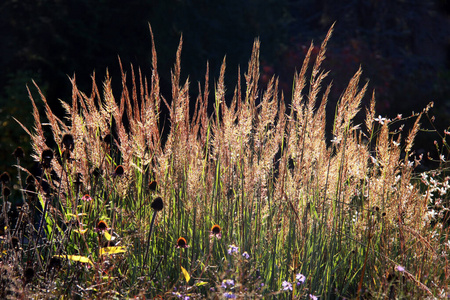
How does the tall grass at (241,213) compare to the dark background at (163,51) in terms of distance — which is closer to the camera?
the tall grass at (241,213)

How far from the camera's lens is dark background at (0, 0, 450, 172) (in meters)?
8.34

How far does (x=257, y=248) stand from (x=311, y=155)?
0.63m

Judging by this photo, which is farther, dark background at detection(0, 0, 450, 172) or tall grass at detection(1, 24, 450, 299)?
dark background at detection(0, 0, 450, 172)

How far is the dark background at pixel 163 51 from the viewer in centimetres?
834

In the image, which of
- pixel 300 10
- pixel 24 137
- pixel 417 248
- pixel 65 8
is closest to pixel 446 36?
pixel 300 10

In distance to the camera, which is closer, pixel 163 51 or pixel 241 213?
pixel 241 213

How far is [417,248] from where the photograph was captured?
3.27 meters

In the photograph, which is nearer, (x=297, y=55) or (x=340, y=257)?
(x=340, y=257)

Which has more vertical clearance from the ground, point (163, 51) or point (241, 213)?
point (163, 51)

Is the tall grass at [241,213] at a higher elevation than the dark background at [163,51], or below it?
below

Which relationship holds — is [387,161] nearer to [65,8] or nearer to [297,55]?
[65,8]

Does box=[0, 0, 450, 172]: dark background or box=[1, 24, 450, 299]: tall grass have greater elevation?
box=[0, 0, 450, 172]: dark background

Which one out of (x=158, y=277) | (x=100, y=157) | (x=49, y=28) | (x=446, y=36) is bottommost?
(x=158, y=277)

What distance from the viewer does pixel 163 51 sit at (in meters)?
9.05
